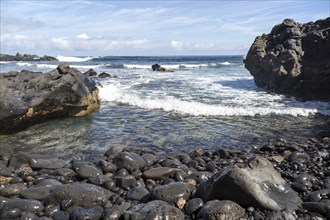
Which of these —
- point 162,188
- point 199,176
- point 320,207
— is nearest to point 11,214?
point 162,188

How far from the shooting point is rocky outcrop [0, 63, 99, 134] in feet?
34.4

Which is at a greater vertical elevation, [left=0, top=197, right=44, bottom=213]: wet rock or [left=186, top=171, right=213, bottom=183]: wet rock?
[left=0, top=197, right=44, bottom=213]: wet rock

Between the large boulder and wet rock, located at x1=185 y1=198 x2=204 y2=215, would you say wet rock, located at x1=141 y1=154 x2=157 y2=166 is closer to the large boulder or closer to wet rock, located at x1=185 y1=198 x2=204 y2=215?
the large boulder

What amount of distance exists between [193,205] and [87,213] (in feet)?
4.98

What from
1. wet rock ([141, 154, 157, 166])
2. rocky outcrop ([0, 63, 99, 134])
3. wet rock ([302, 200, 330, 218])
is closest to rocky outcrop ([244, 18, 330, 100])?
rocky outcrop ([0, 63, 99, 134])

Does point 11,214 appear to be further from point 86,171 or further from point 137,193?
point 86,171

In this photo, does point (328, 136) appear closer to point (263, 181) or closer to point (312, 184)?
point (312, 184)

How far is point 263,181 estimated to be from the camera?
5613 millimetres

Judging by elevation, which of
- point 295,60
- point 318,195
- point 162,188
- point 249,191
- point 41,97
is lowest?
point 318,195

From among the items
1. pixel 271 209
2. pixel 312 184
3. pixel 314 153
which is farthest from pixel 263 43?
pixel 271 209

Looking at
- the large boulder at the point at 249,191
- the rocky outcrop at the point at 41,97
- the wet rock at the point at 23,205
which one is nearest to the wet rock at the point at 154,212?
the large boulder at the point at 249,191

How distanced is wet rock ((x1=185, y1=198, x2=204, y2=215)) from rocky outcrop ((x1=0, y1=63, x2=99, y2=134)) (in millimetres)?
7139

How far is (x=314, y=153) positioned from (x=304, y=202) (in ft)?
11.2

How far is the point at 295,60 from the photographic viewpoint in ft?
59.5
